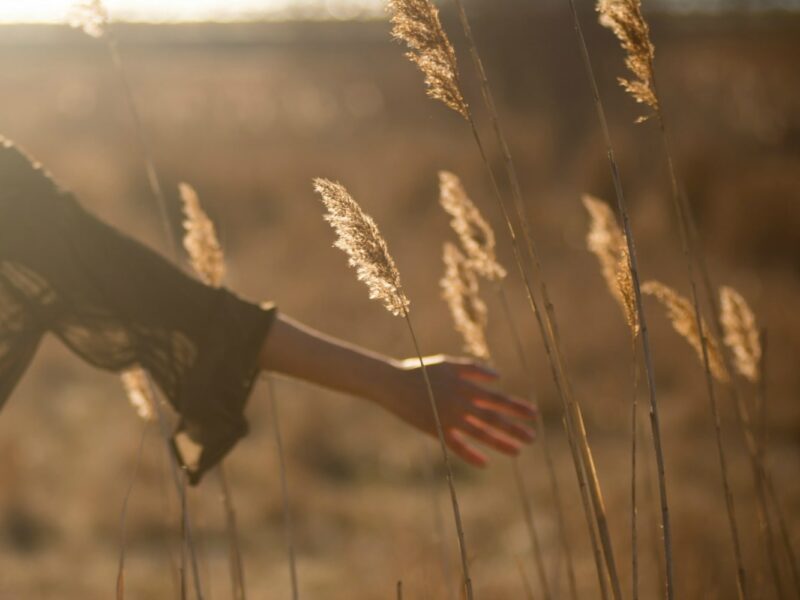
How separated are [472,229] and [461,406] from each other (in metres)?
0.31

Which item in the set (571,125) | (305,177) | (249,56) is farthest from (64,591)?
(249,56)

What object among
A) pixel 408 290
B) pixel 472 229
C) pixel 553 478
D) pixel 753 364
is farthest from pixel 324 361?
pixel 408 290

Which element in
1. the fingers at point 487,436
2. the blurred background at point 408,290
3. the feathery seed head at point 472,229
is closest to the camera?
the fingers at point 487,436

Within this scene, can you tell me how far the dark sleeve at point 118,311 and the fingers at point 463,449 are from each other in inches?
12.5

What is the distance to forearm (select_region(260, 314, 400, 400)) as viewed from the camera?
1448 millimetres

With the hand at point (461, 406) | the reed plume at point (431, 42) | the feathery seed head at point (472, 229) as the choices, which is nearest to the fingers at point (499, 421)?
the hand at point (461, 406)

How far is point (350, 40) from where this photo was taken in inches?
896

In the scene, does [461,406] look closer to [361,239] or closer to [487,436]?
[487,436]

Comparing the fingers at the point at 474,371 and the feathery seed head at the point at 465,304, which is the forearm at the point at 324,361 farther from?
the feathery seed head at the point at 465,304

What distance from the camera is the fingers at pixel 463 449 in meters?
1.41

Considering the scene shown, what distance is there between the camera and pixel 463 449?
4.69ft

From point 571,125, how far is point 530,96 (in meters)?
1.42

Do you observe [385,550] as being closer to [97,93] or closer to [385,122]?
[385,122]

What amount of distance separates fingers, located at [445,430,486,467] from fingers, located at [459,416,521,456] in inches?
0.7
